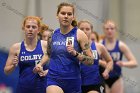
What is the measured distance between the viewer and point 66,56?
580 centimetres

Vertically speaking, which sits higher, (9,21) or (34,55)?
(9,21)

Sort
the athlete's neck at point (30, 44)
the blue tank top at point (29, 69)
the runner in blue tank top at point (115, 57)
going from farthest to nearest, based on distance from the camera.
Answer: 1. the runner in blue tank top at point (115, 57)
2. the athlete's neck at point (30, 44)
3. the blue tank top at point (29, 69)

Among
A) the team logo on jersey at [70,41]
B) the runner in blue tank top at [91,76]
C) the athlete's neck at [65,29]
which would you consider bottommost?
the runner in blue tank top at [91,76]

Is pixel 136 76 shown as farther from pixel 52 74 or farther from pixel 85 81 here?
pixel 52 74

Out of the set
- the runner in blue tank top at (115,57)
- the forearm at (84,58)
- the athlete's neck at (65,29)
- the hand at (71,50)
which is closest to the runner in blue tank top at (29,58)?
the athlete's neck at (65,29)

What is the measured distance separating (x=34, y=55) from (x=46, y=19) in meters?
2.30

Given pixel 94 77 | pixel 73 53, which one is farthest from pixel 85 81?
pixel 73 53

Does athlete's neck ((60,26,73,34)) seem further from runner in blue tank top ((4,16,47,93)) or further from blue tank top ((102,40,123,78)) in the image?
blue tank top ((102,40,123,78))

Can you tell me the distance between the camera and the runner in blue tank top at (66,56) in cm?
580

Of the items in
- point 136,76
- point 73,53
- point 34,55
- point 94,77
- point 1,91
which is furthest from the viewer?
point 136,76

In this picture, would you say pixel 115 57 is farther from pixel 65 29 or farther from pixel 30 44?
pixel 65 29

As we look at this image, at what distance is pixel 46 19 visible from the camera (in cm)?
882

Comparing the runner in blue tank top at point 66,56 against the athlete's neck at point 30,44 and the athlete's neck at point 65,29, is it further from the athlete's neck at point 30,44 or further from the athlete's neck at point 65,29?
the athlete's neck at point 30,44

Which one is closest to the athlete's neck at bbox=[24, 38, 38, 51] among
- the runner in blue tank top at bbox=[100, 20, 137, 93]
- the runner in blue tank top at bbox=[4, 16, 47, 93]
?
the runner in blue tank top at bbox=[4, 16, 47, 93]
